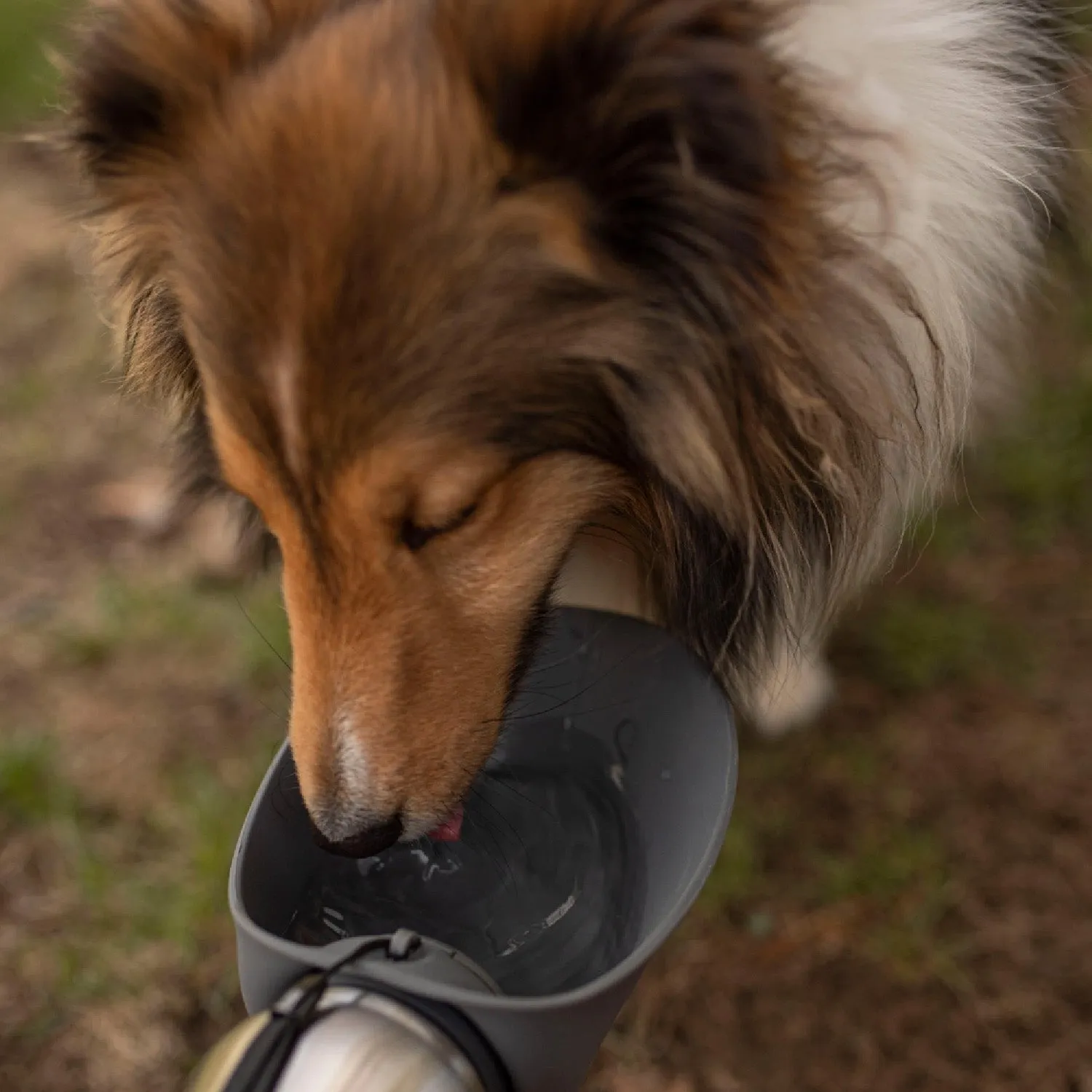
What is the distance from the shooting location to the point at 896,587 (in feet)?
8.12

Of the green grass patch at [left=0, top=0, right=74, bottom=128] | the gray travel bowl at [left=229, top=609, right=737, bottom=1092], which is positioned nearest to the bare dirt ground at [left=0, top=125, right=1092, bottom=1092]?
the gray travel bowl at [left=229, top=609, right=737, bottom=1092]

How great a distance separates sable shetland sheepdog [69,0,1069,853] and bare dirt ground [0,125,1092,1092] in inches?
32.1

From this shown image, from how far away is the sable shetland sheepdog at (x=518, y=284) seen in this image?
3.61 feet

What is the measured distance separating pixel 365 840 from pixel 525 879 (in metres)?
0.48

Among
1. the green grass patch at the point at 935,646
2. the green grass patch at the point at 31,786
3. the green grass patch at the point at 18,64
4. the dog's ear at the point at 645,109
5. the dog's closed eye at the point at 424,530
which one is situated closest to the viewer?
the dog's ear at the point at 645,109

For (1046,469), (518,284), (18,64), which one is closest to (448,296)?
(518,284)

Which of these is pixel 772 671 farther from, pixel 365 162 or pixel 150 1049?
pixel 150 1049

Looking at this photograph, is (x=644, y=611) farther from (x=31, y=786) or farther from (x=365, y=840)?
(x=31, y=786)

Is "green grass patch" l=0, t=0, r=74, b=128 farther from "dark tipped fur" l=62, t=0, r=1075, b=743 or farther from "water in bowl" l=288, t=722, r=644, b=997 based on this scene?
"water in bowl" l=288, t=722, r=644, b=997

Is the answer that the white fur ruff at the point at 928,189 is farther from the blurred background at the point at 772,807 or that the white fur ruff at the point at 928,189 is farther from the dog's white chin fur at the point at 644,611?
the blurred background at the point at 772,807

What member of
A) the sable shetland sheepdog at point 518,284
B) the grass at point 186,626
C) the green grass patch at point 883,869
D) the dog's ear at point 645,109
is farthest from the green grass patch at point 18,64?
the green grass patch at point 883,869

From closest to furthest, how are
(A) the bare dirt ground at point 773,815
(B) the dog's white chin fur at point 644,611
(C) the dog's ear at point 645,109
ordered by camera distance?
1. (C) the dog's ear at point 645,109
2. (B) the dog's white chin fur at point 644,611
3. (A) the bare dirt ground at point 773,815

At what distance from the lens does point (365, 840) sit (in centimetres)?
129

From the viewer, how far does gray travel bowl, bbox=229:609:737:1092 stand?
42.9 inches
